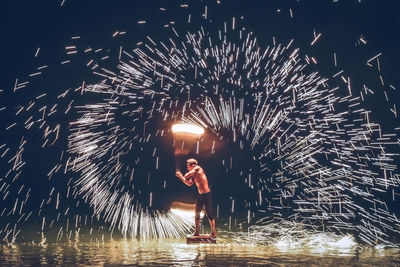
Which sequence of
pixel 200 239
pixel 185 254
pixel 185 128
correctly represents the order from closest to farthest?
pixel 185 254, pixel 200 239, pixel 185 128

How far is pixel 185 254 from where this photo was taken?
5.64m

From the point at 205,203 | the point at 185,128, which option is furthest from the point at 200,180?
the point at 185,128

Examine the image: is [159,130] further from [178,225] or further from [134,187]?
[178,225]

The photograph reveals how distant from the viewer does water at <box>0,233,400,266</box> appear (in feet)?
16.0

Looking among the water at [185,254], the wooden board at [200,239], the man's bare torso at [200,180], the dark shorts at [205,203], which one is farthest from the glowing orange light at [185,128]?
the water at [185,254]

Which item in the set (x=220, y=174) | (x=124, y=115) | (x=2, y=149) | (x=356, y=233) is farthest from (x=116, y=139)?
(x=356, y=233)

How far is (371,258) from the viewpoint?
5.30 metres

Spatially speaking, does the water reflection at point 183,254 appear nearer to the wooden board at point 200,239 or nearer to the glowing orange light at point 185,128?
the wooden board at point 200,239

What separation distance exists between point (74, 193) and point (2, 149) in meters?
3.39

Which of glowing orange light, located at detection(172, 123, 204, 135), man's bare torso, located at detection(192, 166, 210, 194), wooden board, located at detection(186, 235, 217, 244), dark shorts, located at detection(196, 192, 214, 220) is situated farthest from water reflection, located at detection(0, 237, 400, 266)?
glowing orange light, located at detection(172, 123, 204, 135)

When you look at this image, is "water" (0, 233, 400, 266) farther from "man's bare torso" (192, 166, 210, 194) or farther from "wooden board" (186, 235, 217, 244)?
"man's bare torso" (192, 166, 210, 194)

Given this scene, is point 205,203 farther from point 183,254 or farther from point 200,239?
point 183,254

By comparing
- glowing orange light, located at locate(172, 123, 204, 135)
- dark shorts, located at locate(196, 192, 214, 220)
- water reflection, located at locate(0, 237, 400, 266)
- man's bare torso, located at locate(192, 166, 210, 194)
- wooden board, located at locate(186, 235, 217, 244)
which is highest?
glowing orange light, located at locate(172, 123, 204, 135)

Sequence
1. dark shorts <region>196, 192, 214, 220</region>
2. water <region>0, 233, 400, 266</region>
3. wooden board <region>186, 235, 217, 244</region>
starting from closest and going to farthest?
water <region>0, 233, 400, 266</region> → wooden board <region>186, 235, 217, 244</region> → dark shorts <region>196, 192, 214, 220</region>
